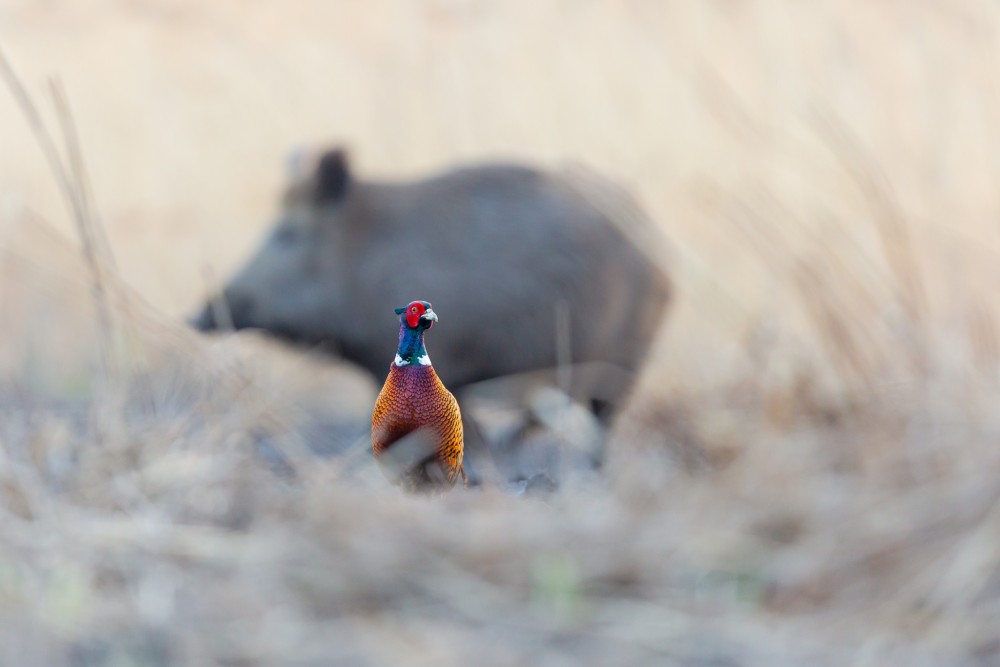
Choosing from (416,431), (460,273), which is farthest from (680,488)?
(460,273)

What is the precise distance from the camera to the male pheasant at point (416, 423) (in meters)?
1.13

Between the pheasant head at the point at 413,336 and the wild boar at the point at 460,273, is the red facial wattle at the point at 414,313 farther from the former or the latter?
the wild boar at the point at 460,273

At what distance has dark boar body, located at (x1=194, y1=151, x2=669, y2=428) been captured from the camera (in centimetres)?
297

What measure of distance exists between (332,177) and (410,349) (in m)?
1.99

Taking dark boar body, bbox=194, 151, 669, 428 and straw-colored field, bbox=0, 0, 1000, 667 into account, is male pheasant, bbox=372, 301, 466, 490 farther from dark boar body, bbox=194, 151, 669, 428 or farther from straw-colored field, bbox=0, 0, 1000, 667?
dark boar body, bbox=194, 151, 669, 428

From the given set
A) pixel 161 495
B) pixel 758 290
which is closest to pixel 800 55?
pixel 758 290

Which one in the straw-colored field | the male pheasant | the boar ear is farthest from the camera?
the boar ear

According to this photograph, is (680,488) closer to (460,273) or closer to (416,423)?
(416,423)

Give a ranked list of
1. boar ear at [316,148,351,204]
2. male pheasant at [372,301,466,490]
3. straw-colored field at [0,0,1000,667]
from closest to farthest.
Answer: straw-colored field at [0,0,1000,667], male pheasant at [372,301,466,490], boar ear at [316,148,351,204]

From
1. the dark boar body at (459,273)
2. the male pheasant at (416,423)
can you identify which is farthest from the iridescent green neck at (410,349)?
the dark boar body at (459,273)

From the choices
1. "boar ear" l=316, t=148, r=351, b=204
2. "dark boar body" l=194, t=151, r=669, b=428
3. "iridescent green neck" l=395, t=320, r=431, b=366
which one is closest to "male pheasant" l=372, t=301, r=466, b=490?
"iridescent green neck" l=395, t=320, r=431, b=366

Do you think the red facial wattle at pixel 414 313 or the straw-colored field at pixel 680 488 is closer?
the straw-colored field at pixel 680 488

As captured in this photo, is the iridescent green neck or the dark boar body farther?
the dark boar body

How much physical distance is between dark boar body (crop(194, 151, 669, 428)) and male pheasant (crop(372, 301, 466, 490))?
164 cm
